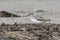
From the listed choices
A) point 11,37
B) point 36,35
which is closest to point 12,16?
point 36,35

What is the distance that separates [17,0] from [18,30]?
8.87 metres

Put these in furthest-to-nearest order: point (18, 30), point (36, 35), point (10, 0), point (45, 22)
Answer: point (10, 0)
point (45, 22)
point (18, 30)
point (36, 35)

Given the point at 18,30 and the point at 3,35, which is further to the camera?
the point at 18,30

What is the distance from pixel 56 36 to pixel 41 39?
620 mm

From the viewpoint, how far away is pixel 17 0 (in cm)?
1585

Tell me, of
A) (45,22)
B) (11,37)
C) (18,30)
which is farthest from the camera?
(45,22)

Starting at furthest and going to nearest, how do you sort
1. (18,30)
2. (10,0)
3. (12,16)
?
(10,0) → (12,16) → (18,30)

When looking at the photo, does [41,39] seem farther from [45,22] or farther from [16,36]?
[45,22]

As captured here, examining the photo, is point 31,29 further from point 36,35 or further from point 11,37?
point 11,37

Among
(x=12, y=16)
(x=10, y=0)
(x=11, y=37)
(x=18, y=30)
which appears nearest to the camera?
(x=11, y=37)

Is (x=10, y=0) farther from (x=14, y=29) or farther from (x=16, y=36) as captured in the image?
(x=16, y=36)

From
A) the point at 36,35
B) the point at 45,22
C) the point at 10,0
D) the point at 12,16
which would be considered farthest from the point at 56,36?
the point at 10,0

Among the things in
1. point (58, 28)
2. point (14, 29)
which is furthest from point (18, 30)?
point (58, 28)

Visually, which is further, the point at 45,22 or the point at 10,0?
the point at 10,0
